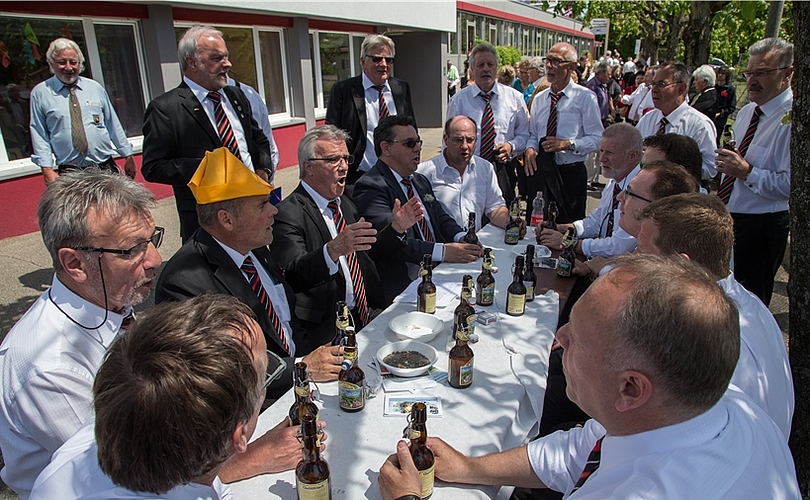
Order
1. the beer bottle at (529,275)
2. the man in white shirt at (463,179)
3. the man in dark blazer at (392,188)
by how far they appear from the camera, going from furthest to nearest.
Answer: the man in white shirt at (463,179)
the man in dark blazer at (392,188)
the beer bottle at (529,275)

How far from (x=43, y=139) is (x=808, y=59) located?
641cm

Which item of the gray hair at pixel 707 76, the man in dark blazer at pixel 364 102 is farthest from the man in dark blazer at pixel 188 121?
the gray hair at pixel 707 76

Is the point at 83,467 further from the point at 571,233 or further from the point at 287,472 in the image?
the point at 571,233

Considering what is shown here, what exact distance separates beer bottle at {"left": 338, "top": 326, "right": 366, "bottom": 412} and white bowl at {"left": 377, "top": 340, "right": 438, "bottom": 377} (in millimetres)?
218

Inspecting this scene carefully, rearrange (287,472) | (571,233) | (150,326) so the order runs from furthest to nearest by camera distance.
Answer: (571,233) → (287,472) → (150,326)

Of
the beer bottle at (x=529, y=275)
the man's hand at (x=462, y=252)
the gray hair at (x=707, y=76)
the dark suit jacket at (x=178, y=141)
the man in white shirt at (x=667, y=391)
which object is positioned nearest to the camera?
the man in white shirt at (x=667, y=391)

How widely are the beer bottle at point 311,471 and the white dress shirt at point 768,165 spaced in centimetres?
429

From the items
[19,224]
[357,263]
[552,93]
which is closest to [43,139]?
[19,224]

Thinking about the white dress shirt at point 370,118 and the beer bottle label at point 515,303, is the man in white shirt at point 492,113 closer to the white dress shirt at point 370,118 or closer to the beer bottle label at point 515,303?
the white dress shirt at point 370,118

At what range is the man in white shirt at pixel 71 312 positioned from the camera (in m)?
1.74

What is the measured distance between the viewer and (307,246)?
358 centimetres

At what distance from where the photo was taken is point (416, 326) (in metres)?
2.80

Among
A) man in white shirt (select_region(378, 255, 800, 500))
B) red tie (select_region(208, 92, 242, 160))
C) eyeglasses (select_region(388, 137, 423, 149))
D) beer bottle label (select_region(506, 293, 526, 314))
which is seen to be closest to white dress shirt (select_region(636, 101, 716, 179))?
eyeglasses (select_region(388, 137, 423, 149))

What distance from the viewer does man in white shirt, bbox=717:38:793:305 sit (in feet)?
14.0
